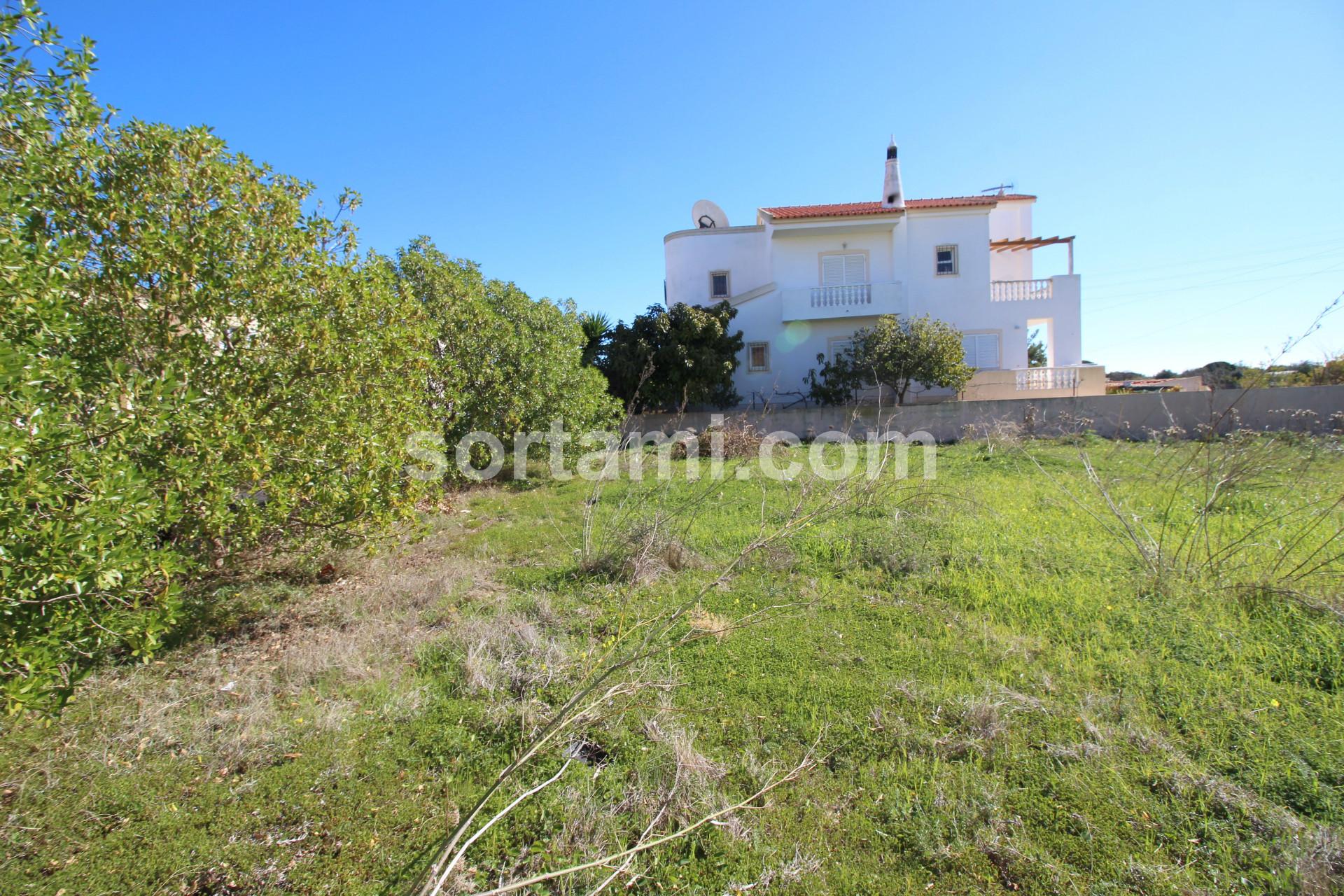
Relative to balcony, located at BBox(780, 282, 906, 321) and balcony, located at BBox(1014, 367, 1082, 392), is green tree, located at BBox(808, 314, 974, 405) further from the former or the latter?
balcony, located at BBox(1014, 367, 1082, 392)

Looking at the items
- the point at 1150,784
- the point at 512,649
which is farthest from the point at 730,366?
the point at 1150,784

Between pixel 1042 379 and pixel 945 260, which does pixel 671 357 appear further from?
pixel 1042 379

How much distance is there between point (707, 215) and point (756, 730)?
2070cm

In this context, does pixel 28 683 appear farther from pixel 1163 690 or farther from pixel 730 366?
pixel 730 366

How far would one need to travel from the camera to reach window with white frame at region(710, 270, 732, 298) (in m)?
20.4

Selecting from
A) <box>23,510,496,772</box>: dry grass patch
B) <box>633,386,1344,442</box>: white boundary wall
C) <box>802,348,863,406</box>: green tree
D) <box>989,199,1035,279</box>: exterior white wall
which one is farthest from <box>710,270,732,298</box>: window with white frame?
<box>23,510,496,772</box>: dry grass patch

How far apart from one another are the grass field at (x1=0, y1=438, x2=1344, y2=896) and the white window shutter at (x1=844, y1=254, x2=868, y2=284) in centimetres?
1480

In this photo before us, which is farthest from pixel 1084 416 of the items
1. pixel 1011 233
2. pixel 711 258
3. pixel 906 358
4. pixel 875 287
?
pixel 711 258

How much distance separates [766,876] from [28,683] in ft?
10.4

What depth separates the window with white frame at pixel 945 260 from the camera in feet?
61.9

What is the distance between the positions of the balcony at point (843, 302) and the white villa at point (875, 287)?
1.2 inches

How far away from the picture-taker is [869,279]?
19422 mm

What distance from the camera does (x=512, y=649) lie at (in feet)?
13.5

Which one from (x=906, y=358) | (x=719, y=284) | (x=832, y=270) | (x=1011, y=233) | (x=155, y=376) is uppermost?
(x=1011, y=233)
